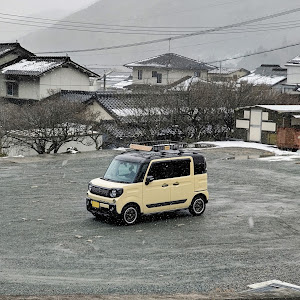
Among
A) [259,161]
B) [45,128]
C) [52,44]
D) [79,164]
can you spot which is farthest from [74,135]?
[52,44]

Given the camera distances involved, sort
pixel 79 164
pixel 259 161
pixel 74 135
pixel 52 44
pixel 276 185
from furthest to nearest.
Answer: pixel 52 44 < pixel 74 135 < pixel 259 161 < pixel 79 164 < pixel 276 185

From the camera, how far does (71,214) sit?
15703 millimetres

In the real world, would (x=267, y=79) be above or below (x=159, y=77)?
below

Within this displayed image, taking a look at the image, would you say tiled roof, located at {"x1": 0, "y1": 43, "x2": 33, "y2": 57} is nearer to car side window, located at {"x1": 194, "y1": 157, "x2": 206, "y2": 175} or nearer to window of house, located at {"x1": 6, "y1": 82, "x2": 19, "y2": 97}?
window of house, located at {"x1": 6, "y1": 82, "x2": 19, "y2": 97}

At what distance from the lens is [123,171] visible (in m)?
15.2

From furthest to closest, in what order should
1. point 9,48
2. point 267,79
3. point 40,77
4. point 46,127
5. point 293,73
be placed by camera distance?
point 267,79, point 293,73, point 9,48, point 40,77, point 46,127

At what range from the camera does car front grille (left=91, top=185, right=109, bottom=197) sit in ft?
48.0

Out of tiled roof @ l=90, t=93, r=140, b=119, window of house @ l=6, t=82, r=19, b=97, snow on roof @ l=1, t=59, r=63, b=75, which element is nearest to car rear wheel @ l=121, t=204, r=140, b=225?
tiled roof @ l=90, t=93, r=140, b=119

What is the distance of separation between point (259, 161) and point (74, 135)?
916 centimetres

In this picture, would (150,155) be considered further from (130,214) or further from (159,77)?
(159,77)

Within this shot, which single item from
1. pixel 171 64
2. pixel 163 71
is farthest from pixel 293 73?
pixel 163 71

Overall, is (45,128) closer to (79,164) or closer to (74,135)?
(74,135)

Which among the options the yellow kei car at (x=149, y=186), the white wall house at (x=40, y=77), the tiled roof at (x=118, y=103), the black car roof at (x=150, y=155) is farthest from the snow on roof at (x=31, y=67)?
the yellow kei car at (x=149, y=186)

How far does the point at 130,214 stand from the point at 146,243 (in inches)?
73.6
